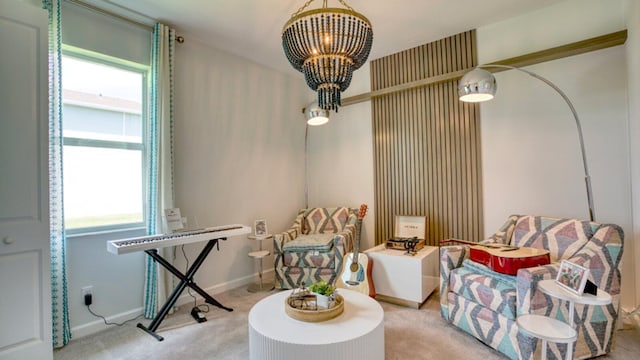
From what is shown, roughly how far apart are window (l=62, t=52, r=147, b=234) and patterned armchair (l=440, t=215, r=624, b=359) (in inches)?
118

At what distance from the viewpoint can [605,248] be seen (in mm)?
2125

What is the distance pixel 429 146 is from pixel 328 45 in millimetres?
2224

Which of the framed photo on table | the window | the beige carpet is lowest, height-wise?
the beige carpet

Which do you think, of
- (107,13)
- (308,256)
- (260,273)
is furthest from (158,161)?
(308,256)

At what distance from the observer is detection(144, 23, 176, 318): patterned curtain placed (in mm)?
2932

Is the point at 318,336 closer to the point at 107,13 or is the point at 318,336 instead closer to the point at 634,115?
the point at 634,115

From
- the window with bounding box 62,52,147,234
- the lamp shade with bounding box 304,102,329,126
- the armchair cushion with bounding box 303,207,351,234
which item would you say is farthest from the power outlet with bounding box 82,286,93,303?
the lamp shade with bounding box 304,102,329,126

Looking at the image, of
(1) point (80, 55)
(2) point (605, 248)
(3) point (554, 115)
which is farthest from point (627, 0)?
(1) point (80, 55)

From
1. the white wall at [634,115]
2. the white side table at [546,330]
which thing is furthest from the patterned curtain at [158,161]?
the white wall at [634,115]

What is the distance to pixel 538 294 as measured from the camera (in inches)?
77.1

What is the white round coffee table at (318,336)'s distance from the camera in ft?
5.48

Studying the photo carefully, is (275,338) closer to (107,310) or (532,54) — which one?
(107,310)

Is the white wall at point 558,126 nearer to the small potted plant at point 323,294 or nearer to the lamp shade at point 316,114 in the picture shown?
the lamp shade at point 316,114

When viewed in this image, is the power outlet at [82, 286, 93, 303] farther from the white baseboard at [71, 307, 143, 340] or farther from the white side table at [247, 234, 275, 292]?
the white side table at [247, 234, 275, 292]
